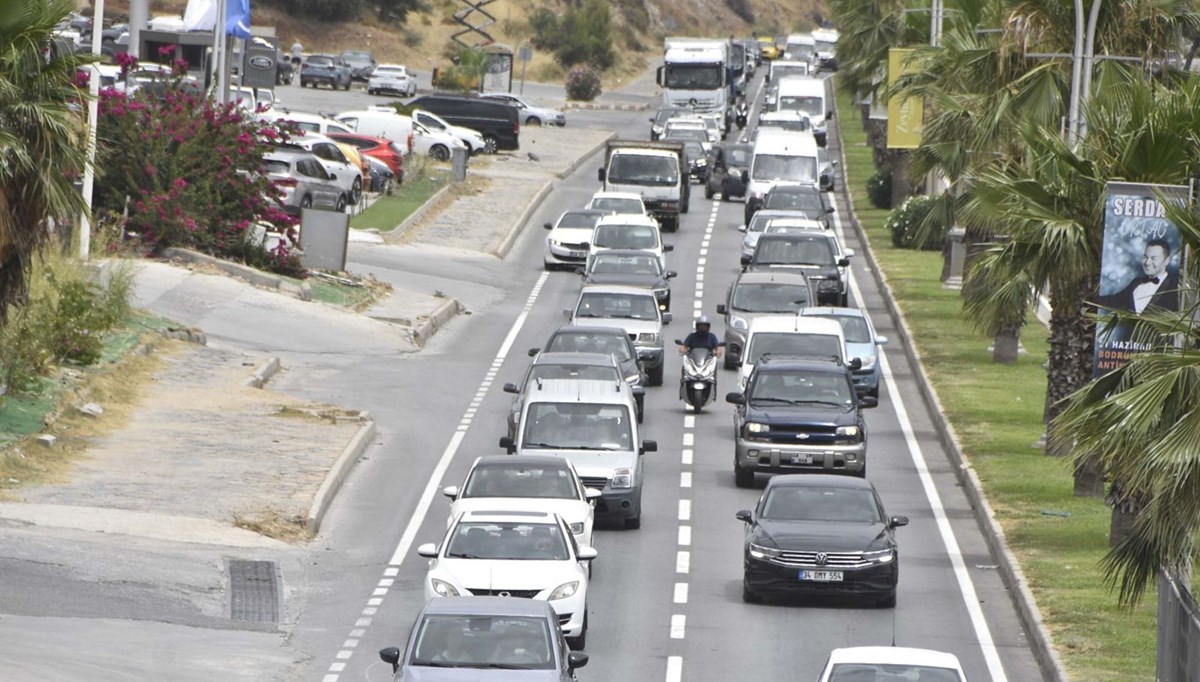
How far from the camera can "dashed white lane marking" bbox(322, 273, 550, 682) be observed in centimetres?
2006

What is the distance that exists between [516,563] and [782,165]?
128ft

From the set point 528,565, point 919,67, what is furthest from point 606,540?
point 919,67

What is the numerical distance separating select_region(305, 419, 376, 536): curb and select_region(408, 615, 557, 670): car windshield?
869cm

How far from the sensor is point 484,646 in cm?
1636

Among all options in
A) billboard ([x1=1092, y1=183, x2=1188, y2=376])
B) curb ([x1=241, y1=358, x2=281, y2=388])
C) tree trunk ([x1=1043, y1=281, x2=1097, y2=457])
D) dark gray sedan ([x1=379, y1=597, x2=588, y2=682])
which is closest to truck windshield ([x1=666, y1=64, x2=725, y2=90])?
curb ([x1=241, y1=358, x2=281, y2=388])

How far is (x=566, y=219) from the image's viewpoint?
49438mm

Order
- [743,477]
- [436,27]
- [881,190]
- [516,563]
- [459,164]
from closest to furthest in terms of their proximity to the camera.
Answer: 1. [516,563]
2. [743,477]
3. [459,164]
4. [881,190]
5. [436,27]

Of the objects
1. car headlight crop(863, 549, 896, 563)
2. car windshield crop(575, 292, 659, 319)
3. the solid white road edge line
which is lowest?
the solid white road edge line

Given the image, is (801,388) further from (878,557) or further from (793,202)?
(793,202)

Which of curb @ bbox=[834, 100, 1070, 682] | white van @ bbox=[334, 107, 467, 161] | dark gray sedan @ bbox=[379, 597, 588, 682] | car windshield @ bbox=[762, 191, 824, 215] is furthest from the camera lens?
white van @ bbox=[334, 107, 467, 161]

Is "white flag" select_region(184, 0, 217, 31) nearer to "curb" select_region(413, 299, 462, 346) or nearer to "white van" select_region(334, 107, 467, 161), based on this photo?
"curb" select_region(413, 299, 462, 346)

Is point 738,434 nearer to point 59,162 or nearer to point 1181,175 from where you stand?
point 1181,175

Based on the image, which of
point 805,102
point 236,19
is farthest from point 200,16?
point 805,102

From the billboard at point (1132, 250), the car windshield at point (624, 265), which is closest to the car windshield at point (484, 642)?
the billboard at point (1132, 250)
